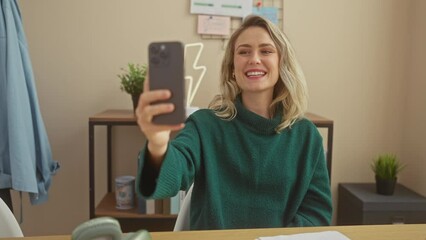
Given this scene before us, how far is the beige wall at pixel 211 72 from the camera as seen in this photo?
7.26ft

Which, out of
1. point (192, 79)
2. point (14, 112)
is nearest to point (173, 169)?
point (14, 112)

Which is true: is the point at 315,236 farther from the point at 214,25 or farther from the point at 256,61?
the point at 214,25

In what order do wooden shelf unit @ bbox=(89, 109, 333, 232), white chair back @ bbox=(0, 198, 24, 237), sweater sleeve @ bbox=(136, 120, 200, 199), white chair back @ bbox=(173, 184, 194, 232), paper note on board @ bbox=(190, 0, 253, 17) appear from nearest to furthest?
sweater sleeve @ bbox=(136, 120, 200, 199)
white chair back @ bbox=(0, 198, 24, 237)
white chair back @ bbox=(173, 184, 194, 232)
wooden shelf unit @ bbox=(89, 109, 333, 232)
paper note on board @ bbox=(190, 0, 253, 17)

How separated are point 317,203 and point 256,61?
0.47 metres

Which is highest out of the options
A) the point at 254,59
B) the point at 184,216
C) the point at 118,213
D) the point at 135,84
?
the point at 254,59

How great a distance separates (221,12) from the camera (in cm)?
224

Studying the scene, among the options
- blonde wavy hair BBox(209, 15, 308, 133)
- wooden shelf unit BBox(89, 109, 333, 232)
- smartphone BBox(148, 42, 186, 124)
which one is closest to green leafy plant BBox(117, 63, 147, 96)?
wooden shelf unit BBox(89, 109, 333, 232)

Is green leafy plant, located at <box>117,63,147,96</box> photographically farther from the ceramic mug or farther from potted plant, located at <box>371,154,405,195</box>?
potted plant, located at <box>371,154,405,195</box>

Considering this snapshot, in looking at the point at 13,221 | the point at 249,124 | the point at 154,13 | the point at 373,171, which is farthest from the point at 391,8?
the point at 13,221

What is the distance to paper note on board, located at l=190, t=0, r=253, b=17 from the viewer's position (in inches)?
88.0

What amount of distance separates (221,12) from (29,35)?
1.08 metres

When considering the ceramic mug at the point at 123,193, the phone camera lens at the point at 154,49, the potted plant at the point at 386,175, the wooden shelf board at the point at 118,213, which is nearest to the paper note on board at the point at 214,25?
the ceramic mug at the point at 123,193

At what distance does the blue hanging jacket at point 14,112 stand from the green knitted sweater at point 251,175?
84 centimetres

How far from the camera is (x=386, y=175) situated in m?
2.15
